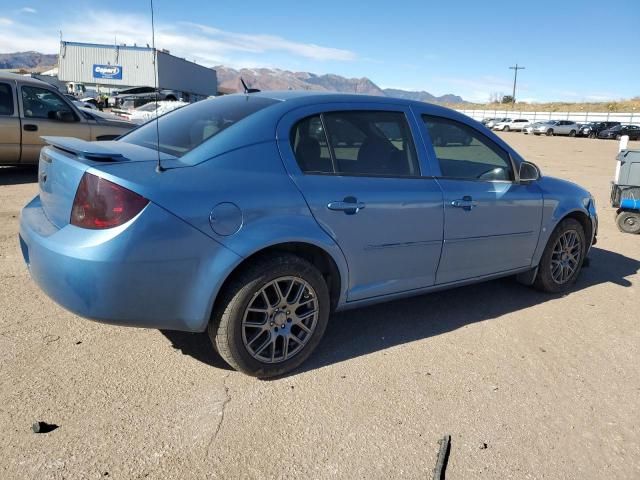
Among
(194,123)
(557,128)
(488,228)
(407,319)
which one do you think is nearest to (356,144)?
(194,123)

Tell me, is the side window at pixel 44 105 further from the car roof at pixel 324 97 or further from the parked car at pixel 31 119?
the car roof at pixel 324 97

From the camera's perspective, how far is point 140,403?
286 cm

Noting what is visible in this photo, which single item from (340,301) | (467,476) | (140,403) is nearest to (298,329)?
(340,301)

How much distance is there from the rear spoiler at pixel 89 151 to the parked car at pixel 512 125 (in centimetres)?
5657

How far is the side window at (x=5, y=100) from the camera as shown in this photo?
895 cm

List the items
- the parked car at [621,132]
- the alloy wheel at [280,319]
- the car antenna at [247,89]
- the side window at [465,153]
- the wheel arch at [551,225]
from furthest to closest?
the parked car at [621,132]
the wheel arch at [551,225]
the car antenna at [247,89]
the side window at [465,153]
the alloy wheel at [280,319]

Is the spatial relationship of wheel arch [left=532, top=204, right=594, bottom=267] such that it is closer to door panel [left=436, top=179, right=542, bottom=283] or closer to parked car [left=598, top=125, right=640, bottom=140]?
door panel [left=436, top=179, right=542, bottom=283]

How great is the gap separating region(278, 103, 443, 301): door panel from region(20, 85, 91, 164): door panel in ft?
23.8

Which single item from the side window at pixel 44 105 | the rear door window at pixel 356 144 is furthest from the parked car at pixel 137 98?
the rear door window at pixel 356 144

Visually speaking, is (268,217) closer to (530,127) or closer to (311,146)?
(311,146)

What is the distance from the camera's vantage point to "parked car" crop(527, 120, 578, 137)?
4872 centimetres

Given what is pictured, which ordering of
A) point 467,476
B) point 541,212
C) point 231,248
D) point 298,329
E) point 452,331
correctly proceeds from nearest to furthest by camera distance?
point 467,476, point 231,248, point 298,329, point 452,331, point 541,212

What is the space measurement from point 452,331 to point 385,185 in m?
1.28

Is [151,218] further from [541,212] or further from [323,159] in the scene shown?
[541,212]
